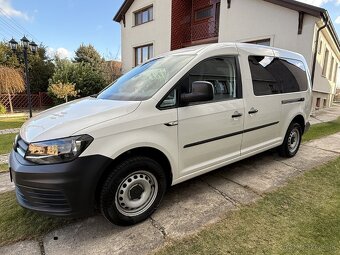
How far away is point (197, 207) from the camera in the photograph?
3.03 m

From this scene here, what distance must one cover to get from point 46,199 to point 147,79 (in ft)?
5.90

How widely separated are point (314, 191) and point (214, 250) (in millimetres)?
1945

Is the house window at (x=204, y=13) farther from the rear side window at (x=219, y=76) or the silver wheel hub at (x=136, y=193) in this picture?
the silver wheel hub at (x=136, y=193)

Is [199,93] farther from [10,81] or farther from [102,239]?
[10,81]

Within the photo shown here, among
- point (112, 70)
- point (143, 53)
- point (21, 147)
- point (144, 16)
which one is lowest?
point (21, 147)

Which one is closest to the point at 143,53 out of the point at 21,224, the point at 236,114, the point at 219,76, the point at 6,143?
the point at 6,143

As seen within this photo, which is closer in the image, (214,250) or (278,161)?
(214,250)

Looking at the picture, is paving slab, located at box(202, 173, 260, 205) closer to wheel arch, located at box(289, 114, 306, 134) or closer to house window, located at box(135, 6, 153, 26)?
wheel arch, located at box(289, 114, 306, 134)

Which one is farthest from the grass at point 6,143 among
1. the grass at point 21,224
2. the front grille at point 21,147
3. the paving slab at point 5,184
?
the front grille at point 21,147

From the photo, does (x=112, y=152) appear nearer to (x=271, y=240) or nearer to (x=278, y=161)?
(x=271, y=240)

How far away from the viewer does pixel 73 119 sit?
2.44m

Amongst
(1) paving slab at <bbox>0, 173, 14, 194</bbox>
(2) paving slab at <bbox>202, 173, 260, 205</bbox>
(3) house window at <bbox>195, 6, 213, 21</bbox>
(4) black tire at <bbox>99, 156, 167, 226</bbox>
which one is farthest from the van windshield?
(3) house window at <bbox>195, 6, 213, 21</bbox>

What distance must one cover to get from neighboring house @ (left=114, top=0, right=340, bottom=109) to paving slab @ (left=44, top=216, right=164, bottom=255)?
986 centimetres

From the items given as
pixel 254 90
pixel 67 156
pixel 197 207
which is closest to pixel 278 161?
pixel 254 90
